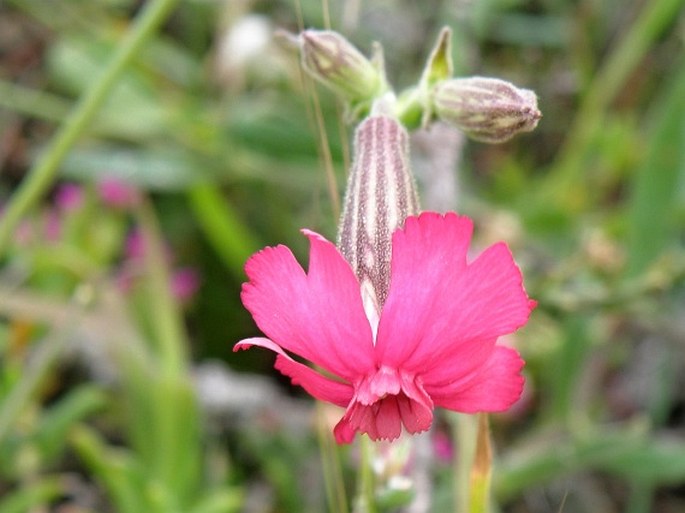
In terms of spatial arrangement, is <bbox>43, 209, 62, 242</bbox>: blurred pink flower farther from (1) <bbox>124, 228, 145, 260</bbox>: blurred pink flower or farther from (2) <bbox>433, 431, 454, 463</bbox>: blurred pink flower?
(2) <bbox>433, 431, 454, 463</bbox>: blurred pink flower

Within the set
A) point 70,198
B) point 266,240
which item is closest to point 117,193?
point 70,198

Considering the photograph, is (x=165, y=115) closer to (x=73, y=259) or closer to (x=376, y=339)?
(x=73, y=259)

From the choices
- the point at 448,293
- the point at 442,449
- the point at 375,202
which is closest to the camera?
the point at 448,293

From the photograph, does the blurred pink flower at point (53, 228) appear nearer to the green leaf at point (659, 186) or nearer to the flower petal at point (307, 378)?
the green leaf at point (659, 186)

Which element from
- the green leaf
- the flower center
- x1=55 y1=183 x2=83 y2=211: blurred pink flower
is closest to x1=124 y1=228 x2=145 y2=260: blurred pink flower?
x1=55 y1=183 x2=83 y2=211: blurred pink flower

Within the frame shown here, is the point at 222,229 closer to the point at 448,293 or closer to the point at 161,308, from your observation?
the point at 161,308

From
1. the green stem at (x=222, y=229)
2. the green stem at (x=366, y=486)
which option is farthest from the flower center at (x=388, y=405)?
the green stem at (x=222, y=229)
